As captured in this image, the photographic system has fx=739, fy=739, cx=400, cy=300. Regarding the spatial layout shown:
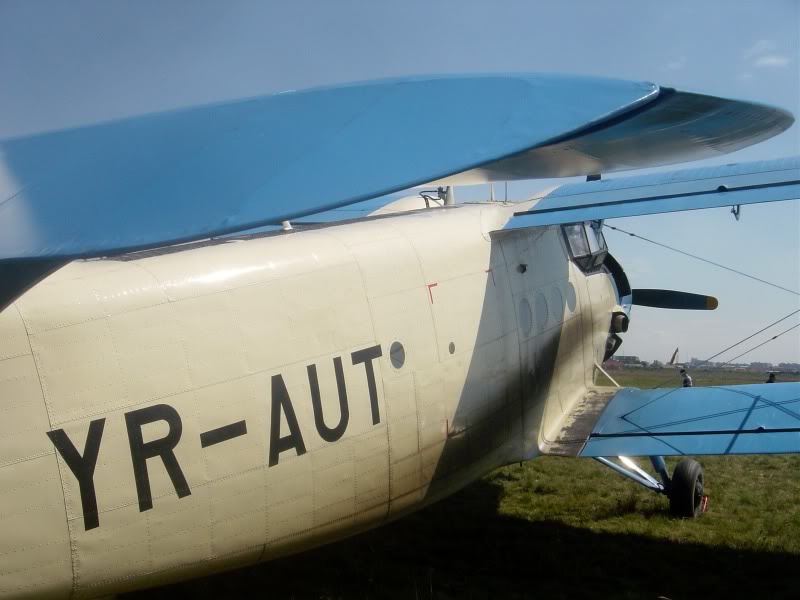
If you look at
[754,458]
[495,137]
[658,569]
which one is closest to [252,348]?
[495,137]

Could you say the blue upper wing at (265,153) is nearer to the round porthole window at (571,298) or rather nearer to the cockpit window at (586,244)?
the round porthole window at (571,298)

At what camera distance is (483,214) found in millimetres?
6199

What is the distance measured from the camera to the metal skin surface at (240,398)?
335 cm

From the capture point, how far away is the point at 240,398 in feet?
12.8

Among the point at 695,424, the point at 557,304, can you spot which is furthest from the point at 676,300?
the point at 695,424

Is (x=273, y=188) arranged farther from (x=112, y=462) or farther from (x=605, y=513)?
(x=605, y=513)

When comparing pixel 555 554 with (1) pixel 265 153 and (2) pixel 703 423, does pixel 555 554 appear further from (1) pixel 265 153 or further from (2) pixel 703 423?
(1) pixel 265 153

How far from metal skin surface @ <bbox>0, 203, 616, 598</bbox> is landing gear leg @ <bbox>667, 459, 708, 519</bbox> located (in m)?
2.91

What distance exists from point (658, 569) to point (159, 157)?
5516mm

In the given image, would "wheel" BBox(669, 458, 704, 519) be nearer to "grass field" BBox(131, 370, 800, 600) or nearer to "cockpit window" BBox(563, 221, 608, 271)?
"grass field" BBox(131, 370, 800, 600)

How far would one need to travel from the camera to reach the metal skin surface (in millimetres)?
3354

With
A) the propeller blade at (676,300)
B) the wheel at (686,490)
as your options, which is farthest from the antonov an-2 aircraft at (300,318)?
the propeller blade at (676,300)

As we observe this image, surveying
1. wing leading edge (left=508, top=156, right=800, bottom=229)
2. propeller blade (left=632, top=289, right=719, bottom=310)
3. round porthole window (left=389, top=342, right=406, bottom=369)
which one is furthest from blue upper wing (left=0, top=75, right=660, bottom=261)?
propeller blade (left=632, top=289, right=719, bottom=310)

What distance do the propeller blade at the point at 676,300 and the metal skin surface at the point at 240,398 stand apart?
510 centimetres
